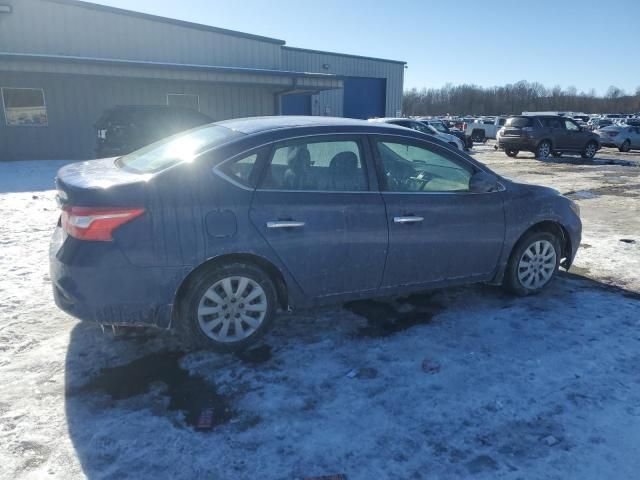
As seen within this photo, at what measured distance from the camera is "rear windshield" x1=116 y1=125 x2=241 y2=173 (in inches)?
133

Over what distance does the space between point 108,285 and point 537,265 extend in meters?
3.77

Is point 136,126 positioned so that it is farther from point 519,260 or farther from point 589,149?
point 589,149

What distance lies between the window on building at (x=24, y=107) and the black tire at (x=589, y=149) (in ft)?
69.5

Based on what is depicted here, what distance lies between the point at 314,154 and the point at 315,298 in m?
1.11

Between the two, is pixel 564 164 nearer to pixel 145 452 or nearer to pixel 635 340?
pixel 635 340

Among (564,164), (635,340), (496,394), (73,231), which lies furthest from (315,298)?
(564,164)

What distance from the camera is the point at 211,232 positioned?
318 centimetres

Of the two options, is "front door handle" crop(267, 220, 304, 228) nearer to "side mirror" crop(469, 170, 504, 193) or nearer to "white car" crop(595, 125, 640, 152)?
"side mirror" crop(469, 170, 504, 193)

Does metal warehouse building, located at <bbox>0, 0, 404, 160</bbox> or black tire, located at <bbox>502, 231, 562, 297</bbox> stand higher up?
metal warehouse building, located at <bbox>0, 0, 404, 160</bbox>

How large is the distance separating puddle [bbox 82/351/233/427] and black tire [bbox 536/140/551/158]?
64.0ft

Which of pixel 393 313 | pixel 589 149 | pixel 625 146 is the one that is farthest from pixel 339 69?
pixel 393 313

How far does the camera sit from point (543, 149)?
19.5 metres

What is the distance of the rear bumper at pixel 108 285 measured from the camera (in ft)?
9.83

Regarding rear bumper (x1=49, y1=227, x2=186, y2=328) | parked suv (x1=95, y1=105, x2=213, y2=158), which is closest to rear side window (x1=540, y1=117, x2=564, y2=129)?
parked suv (x1=95, y1=105, x2=213, y2=158)
